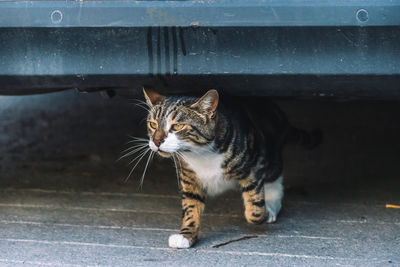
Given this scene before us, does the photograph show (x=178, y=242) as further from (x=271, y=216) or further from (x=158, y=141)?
(x=271, y=216)

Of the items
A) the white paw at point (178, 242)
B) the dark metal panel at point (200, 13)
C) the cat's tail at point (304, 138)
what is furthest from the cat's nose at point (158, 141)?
the cat's tail at point (304, 138)

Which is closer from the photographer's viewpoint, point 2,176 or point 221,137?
point 221,137

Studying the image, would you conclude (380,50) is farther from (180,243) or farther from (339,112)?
(339,112)

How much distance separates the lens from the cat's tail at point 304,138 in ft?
14.1

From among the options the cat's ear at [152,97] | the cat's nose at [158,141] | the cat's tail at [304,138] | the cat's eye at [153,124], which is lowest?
the cat's tail at [304,138]

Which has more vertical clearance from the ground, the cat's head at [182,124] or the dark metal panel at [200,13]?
the dark metal panel at [200,13]

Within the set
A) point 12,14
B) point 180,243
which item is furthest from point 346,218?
point 12,14

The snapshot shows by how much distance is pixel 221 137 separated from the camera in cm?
323

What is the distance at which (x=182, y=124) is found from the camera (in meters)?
3.08

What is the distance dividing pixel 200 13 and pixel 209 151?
0.72m

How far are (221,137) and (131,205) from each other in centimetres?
73

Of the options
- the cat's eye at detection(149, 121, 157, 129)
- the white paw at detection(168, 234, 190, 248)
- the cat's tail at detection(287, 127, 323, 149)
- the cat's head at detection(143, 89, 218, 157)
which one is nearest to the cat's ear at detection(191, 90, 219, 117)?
the cat's head at detection(143, 89, 218, 157)

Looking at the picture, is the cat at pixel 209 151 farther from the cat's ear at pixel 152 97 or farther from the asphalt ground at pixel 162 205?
the asphalt ground at pixel 162 205

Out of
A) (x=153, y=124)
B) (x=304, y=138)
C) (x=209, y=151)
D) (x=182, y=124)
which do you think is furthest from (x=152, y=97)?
(x=304, y=138)
